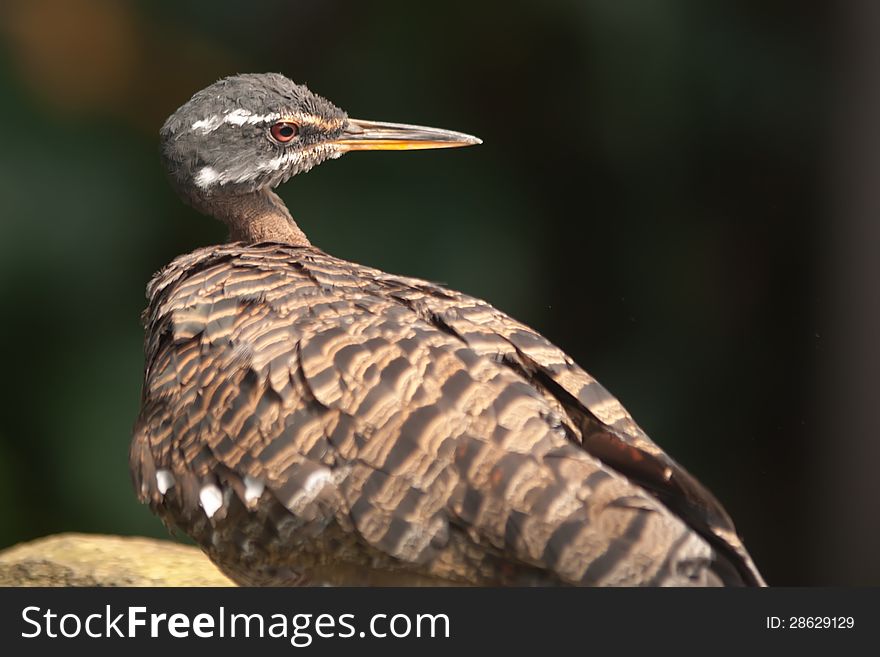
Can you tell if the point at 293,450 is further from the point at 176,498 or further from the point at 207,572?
the point at 207,572

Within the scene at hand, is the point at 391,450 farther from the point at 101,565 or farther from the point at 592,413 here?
the point at 101,565

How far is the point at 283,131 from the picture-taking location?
3.58m

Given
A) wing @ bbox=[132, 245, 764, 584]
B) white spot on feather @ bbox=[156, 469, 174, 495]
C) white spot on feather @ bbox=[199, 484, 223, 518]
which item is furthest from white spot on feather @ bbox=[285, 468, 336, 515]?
white spot on feather @ bbox=[156, 469, 174, 495]

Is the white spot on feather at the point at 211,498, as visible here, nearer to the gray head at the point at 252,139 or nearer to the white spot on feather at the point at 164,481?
the white spot on feather at the point at 164,481

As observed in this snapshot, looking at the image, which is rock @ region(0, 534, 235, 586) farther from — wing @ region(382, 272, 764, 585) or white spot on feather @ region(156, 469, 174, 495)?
wing @ region(382, 272, 764, 585)

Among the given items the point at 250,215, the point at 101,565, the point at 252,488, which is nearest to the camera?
the point at 252,488

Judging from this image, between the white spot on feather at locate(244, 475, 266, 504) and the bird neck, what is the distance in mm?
1095

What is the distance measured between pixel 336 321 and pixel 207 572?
155cm

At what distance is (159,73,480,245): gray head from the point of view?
3.50 m

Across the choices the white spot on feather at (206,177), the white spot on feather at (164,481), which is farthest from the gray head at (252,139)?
the white spot on feather at (164,481)

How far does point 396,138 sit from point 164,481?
1.35m

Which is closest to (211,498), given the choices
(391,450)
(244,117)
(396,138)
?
(391,450)

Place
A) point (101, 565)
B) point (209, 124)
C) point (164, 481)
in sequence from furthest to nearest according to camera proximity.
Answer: point (101, 565), point (209, 124), point (164, 481)

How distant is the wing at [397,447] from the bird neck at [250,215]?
59cm
